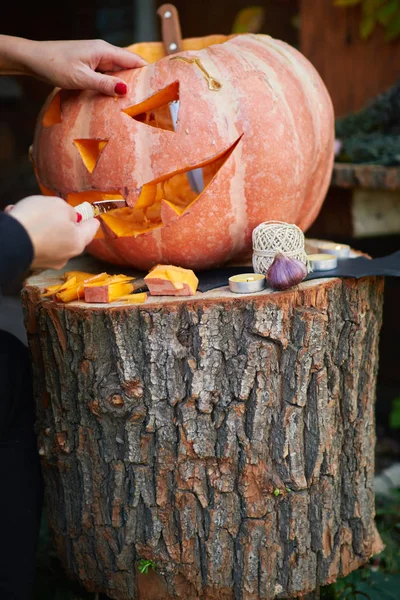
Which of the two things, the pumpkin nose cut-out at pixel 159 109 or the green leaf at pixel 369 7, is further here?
the green leaf at pixel 369 7

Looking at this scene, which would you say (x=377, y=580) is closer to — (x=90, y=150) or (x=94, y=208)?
(x=94, y=208)

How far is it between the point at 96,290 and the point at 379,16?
2463mm

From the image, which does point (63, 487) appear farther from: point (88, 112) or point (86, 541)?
point (88, 112)

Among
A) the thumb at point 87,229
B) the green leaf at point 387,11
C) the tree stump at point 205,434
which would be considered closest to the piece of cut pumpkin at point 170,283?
the tree stump at point 205,434

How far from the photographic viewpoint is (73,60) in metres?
1.86

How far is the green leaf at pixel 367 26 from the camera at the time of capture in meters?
3.57

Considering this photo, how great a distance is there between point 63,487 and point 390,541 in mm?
1134

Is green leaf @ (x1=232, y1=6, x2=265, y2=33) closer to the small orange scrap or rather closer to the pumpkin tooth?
the pumpkin tooth

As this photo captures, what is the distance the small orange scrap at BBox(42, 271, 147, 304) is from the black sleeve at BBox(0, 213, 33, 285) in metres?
0.42

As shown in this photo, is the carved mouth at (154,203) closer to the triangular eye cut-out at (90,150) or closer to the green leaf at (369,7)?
the triangular eye cut-out at (90,150)

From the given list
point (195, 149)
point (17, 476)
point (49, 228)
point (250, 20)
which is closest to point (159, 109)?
point (195, 149)

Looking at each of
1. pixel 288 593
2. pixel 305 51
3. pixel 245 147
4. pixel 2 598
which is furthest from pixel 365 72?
pixel 2 598

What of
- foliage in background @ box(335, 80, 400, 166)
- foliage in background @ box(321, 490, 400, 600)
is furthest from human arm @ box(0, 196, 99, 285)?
foliage in background @ box(335, 80, 400, 166)

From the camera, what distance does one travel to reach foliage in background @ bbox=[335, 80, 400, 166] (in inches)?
116
